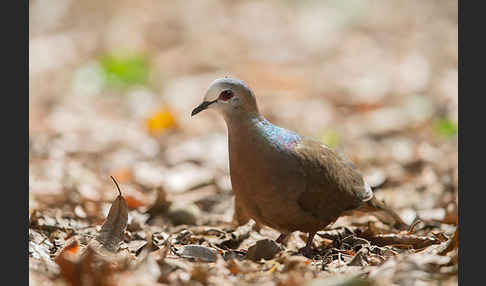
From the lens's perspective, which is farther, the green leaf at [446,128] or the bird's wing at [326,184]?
the green leaf at [446,128]

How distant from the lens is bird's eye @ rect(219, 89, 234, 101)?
4.52 meters

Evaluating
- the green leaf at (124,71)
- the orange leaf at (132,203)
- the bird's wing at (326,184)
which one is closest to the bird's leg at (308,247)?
the bird's wing at (326,184)

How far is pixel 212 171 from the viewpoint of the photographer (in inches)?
289

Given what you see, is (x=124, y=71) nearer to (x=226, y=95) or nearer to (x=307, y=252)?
(x=226, y=95)

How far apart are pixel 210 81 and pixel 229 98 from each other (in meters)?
5.63

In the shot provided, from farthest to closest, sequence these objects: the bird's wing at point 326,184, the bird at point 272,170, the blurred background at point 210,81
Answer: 1. the blurred background at point 210,81
2. the bird's wing at point 326,184
3. the bird at point 272,170

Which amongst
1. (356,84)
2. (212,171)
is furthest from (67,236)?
(356,84)

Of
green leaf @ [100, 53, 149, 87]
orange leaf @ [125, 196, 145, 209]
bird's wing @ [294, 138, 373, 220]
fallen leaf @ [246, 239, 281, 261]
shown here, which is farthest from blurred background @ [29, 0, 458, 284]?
fallen leaf @ [246, 239, 281, 261]

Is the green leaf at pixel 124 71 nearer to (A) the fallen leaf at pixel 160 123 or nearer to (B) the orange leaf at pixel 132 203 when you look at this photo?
(A) the fallen leaf at pixel 160 123

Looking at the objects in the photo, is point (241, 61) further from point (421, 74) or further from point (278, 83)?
point (421, 74)

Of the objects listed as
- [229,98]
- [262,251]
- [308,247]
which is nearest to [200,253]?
[262,251]

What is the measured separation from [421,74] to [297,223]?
609 cm

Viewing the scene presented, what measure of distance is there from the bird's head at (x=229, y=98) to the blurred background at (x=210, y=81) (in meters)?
1.41

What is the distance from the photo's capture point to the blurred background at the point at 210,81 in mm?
6840
